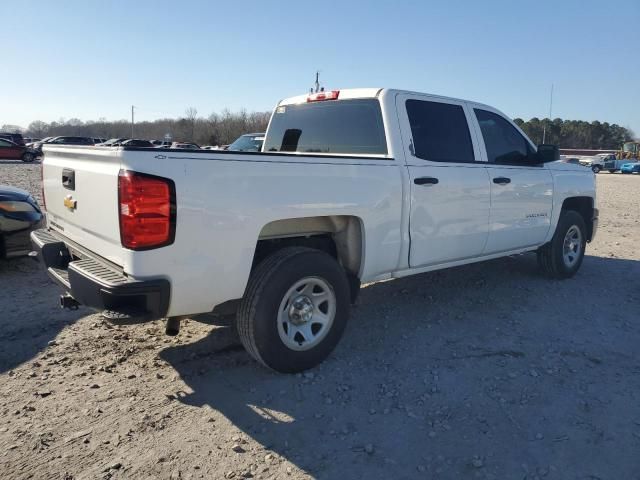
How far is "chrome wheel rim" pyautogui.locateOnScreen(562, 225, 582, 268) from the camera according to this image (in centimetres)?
639

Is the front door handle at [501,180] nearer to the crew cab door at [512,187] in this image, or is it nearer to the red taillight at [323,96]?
the crew cab door at [512,187]

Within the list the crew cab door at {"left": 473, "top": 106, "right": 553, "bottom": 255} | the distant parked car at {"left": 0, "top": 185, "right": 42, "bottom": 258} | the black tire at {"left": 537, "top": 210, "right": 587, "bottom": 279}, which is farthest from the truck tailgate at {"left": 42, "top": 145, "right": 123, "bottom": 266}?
the black tire at {"left": 537, "top": 210, "right": 587, "bottom": 279}

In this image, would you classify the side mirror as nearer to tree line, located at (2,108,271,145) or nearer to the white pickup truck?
the white pickup truck

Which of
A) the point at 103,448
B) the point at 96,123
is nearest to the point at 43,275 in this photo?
the point at 103,448

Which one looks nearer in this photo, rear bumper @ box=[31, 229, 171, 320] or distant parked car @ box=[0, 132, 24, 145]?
rear bumper @ box=[31, 229, 171, 320]

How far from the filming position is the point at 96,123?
100438 mm

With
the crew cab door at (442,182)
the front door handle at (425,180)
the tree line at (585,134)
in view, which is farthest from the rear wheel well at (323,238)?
the tree line at (585,134)

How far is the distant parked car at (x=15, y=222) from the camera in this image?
5.68 metres

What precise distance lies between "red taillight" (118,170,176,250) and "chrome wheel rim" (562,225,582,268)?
523cm

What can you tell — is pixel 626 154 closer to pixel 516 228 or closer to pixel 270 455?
pixel 516 228

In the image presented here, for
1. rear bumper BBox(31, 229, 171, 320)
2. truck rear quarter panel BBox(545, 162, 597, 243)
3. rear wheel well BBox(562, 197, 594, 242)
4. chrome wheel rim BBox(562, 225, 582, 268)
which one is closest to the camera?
rear bumper BBox(31, 229, 171, 320)

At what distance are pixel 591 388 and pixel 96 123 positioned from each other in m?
110

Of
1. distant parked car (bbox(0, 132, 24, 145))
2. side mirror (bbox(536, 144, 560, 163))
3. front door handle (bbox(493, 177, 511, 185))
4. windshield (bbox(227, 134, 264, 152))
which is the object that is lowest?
front door handle (bbox(493, 177, 511, 185))

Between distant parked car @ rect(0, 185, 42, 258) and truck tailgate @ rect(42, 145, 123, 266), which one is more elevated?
truck tailgate @ rect(42, 145, 123, 266)
